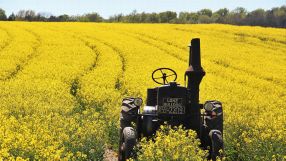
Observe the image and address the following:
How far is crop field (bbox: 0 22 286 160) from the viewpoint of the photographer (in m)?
9.49

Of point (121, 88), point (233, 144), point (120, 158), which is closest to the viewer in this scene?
point (120, 158)

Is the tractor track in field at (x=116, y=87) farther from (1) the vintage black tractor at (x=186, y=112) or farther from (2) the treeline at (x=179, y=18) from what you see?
(2) the treeline at (x=179, y=18)

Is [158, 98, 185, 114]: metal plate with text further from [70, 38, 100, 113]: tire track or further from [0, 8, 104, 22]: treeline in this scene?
[0, 8, 104, 22]: treeline

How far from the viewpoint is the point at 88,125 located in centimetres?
1023

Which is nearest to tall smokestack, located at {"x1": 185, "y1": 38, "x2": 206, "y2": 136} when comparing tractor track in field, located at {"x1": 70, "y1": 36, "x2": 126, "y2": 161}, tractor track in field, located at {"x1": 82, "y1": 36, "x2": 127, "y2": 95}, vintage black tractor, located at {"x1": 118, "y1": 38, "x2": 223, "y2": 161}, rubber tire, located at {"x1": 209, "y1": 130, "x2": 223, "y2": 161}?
vintage black tractor, located at {"x1": 118, "y1": 38, "x2": 223, "y2": 161}

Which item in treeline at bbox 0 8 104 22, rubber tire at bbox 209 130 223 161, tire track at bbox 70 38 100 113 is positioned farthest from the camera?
treeline at bbox 0 8 104 22

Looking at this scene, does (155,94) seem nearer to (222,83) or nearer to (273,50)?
(222,83)

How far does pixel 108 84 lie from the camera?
63.8 feet

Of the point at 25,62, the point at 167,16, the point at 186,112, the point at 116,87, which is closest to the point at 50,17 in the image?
the point at 167,16

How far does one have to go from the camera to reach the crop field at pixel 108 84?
949cm

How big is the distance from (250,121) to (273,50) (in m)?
25.6

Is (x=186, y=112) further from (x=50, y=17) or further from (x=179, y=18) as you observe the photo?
(x=179, y=18)

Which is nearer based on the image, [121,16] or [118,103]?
[118,103]

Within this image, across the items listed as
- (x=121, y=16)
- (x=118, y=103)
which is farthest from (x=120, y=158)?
(x=121, y=16)
